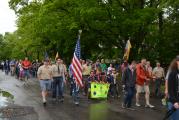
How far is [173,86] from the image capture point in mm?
7926

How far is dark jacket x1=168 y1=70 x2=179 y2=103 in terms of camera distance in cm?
791

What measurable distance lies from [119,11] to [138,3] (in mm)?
2387

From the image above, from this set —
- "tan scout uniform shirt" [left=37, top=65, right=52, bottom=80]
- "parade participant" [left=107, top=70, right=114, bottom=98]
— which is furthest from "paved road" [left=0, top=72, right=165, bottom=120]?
"parade participant" [left=107, top=70, right=114, bottom=98]

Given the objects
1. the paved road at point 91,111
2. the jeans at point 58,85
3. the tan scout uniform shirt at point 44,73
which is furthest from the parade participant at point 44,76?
the jeans at point 58,85

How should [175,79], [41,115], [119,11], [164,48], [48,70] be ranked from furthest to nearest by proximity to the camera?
[164,48] < [119,11] < [48,70] < [41,115] < [175,79]

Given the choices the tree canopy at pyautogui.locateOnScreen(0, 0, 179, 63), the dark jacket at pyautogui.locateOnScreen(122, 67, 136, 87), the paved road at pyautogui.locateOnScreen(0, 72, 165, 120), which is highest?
the tree canopy at pyautogui.locateOnScreen(0, 0, 179, 63)

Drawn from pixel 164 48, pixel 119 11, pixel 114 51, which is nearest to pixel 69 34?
pixel 119 11

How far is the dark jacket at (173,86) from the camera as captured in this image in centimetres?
791

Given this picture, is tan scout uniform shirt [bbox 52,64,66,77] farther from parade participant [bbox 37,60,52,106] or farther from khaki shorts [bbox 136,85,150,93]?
khaki shorts [bbox 136,85,150,93]

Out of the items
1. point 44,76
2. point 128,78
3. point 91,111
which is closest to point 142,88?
point 128,78

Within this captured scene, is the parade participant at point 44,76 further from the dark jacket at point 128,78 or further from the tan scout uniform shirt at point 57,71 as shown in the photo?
the dark jacket at point 128,78

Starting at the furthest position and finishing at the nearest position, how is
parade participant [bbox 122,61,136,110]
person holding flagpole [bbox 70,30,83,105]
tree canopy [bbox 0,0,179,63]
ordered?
tree canopy [bbox 0,0,179,63] → person holding flagpole [bbox 70,30,83,105] → parade participant [bbox 122,61,136,110]

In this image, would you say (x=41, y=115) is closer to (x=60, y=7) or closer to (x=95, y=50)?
(x=60, y=7)

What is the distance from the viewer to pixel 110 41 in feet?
111
